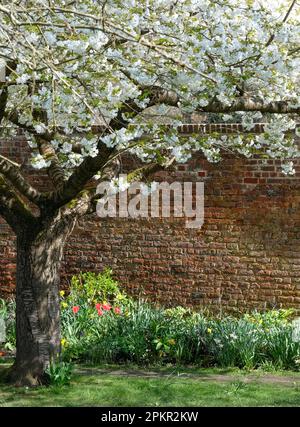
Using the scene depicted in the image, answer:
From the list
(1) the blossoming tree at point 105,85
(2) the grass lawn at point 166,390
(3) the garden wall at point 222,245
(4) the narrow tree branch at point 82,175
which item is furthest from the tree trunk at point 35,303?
(3) the garden wall at point 222,245

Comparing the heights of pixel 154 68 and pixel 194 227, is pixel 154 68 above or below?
above

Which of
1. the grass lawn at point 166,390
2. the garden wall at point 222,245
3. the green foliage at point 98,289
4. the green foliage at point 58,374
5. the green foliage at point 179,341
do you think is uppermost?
the garden wall at point 222,245

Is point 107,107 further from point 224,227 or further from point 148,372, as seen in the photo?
point 224,227

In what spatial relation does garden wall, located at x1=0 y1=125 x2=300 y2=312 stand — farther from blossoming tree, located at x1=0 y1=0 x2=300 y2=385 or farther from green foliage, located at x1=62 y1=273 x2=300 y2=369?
blossoming tree, located at x1=0 y1=0 x2=300 y2=385

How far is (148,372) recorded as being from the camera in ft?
25.9

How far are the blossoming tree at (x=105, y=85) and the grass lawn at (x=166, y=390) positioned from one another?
406 millimetres

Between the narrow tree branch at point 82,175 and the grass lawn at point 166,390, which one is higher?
the narrow tree branch at point 82,175

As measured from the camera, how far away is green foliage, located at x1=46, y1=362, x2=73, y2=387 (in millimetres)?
7236

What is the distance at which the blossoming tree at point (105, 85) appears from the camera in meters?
6.00

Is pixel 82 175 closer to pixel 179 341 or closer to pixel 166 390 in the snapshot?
pixel 166 390

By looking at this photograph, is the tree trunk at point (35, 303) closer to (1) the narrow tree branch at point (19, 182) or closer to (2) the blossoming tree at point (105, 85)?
(2) the blossoming tree at point (105, 85)

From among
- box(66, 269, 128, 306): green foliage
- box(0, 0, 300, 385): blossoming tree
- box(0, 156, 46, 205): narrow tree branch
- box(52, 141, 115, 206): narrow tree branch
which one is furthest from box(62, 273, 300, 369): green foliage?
box(52, 141, 115, 206): narrow tree branch

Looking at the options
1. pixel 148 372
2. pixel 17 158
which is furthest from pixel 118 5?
pixel 17 158

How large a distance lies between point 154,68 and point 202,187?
3.61 meters
